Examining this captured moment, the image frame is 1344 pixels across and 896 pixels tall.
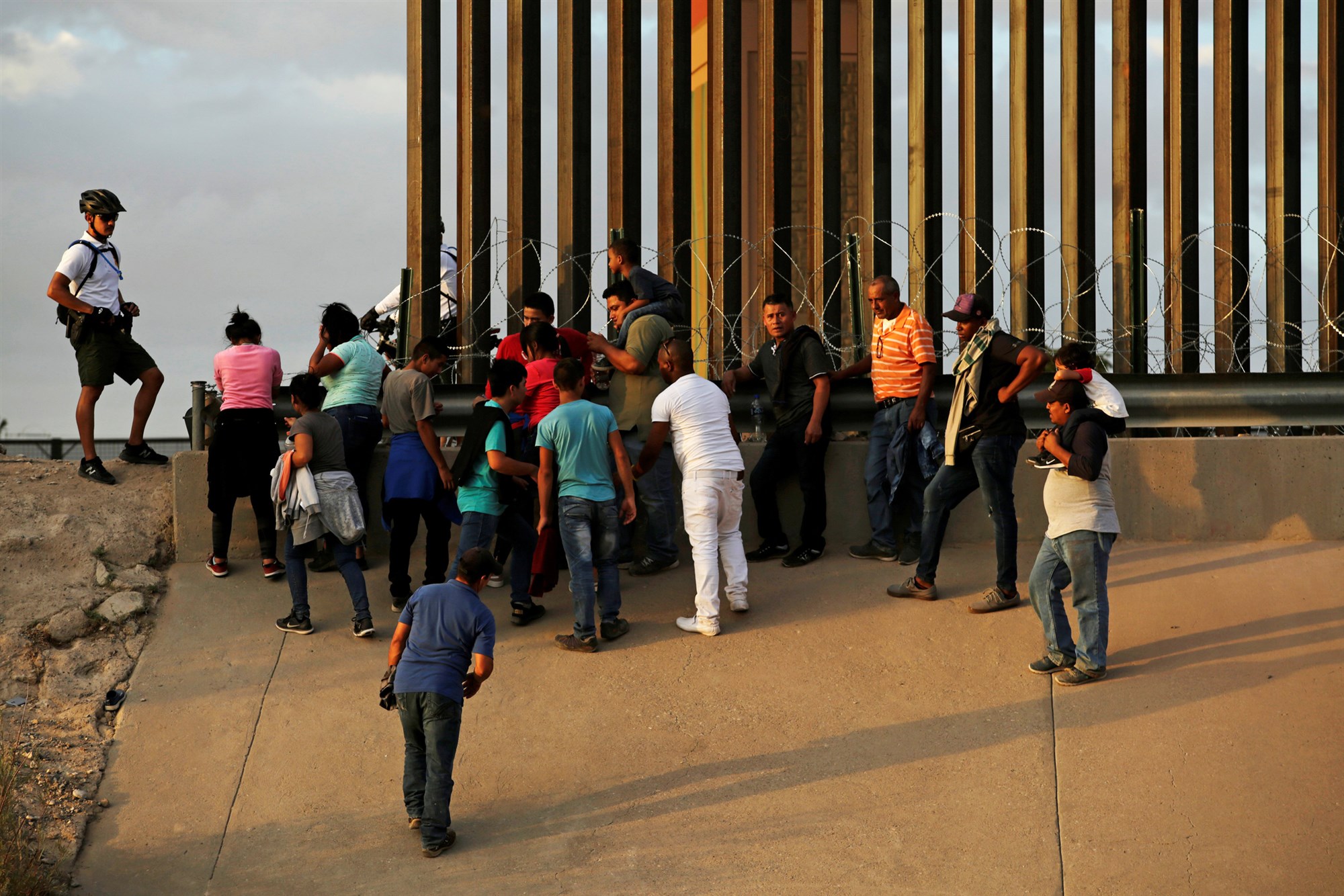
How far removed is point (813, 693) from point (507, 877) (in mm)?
1989

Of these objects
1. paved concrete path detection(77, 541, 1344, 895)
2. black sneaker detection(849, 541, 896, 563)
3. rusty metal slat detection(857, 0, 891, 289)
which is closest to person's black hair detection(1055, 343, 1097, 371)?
paved concrete path detection(77, 541, 1344, 895)

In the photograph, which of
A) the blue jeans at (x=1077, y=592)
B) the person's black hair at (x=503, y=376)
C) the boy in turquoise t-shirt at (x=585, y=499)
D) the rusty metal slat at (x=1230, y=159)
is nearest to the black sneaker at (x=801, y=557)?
the boy in turquoise t-shirt at (x=585, y=499)

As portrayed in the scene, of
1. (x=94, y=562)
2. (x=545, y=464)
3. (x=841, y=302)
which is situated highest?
(x=841, y=302)

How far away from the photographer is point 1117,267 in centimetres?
972

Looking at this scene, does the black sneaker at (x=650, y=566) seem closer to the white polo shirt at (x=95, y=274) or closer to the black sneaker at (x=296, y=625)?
the black sneaker at (x=296, y=625)

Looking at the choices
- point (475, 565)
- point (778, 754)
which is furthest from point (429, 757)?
point (778, 754)

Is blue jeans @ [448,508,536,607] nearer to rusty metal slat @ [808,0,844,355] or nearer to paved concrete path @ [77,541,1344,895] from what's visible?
paved concrete path @ [77,541,1344,895]

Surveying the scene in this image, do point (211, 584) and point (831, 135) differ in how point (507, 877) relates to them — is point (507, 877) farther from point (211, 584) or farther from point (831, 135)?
point (831, 135)

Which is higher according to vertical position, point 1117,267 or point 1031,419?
point 1117,267

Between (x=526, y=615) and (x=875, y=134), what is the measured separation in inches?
183

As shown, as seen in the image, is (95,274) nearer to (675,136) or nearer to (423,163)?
(423,163)

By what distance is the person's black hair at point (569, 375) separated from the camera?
7.42m

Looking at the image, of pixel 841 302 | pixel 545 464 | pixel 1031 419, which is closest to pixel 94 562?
pixel 545 464

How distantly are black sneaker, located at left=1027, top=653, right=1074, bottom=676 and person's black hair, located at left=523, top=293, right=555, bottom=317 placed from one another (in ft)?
11.7
